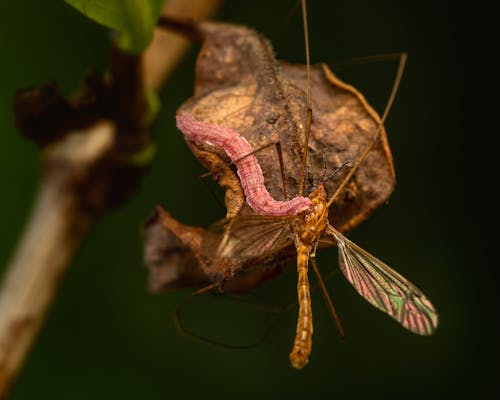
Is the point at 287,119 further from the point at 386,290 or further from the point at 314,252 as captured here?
the point at 386,290

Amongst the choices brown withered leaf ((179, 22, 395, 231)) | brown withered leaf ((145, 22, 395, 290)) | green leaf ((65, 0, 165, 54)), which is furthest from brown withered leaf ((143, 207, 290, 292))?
green leaf ((65, 0, 165, 54))

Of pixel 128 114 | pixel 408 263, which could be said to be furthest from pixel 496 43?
pixel 128 114

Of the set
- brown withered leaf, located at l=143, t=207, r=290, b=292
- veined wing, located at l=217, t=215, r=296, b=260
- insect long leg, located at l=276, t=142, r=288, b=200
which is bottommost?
brown withered leaf, located at l=143, t=207, r=290, b=292

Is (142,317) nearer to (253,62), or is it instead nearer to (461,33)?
(253,62)

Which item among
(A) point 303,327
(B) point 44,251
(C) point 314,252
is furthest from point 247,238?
(B) point 44,251

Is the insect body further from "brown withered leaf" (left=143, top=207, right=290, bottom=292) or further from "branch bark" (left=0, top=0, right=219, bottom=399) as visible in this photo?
"branch bark" (left=0, top=0, right=219, bottom=399)

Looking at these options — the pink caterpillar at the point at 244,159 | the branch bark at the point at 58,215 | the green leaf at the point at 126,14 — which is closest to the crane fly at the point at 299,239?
the pink caterpillar at the point at 244,159
